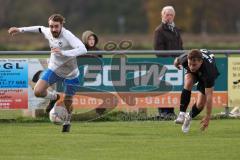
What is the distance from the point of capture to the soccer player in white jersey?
658 inches

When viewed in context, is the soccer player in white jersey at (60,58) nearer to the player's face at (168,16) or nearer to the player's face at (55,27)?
the player's face at (55,27)

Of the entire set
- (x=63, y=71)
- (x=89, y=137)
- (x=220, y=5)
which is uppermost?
(x=220, y=5)

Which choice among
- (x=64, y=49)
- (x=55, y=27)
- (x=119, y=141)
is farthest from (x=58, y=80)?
(x=119, y=141)

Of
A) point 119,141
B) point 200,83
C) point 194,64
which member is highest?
point 194,64

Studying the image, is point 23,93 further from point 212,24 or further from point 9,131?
point 212,24

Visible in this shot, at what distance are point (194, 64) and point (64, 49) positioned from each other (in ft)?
7.21

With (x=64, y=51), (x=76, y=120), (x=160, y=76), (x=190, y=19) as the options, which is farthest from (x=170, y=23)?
(x=190, y=19)

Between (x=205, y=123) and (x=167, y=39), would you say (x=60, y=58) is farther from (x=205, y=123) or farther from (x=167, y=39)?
(x=167, y=39)

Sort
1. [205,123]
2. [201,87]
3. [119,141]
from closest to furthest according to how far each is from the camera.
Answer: [119,141]
[205,123]
[201,87]

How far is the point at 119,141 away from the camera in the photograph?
15.5m

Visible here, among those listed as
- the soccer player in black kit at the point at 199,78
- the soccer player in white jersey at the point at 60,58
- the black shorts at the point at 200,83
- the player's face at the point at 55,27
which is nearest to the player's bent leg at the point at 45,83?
the soccer player in white jersey at the point at 60,58

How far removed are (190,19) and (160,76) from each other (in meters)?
70.8

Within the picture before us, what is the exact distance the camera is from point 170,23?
2016 centimetres

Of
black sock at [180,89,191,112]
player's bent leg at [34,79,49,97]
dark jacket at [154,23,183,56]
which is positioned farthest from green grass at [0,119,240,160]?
dark jacket at [154,23,183,56]
